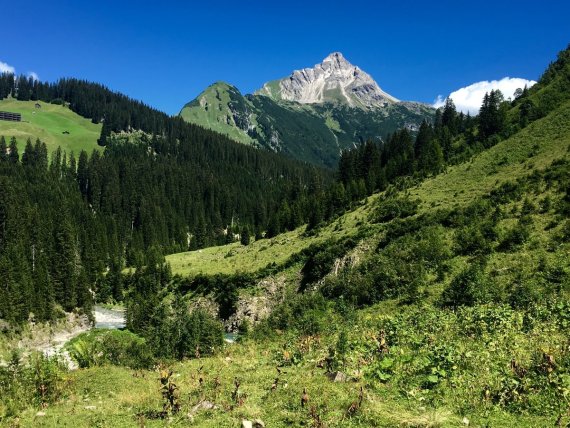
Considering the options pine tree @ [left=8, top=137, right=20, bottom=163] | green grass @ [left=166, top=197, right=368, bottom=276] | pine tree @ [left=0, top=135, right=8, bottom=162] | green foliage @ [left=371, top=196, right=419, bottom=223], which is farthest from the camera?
pine tree @ [left=8, top=137, right=20, bottom=163]

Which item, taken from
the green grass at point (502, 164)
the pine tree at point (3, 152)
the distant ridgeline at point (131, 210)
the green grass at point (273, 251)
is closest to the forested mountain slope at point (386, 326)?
the green grass at point (502, 164)

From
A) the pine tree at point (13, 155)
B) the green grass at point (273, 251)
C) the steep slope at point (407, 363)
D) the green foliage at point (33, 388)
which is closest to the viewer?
the steep slope at point (407, 363)

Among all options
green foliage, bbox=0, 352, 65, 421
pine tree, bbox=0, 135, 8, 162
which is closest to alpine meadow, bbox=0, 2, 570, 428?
green foliage, bbox=0, 352, 65, 421

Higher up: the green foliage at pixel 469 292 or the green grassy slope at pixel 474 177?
the green grassy slope at pixel 474 177

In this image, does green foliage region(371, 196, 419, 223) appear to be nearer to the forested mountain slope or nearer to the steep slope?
the forested mountain slope

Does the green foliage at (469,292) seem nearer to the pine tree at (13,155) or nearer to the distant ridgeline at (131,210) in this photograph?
the distant ridgeline at (131,210)

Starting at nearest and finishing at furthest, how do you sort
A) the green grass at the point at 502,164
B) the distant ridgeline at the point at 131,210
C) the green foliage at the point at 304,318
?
the green foliage at the point at 304,318
the green grass at the point at 502,164
the distant ridgeline at the point at 131,210

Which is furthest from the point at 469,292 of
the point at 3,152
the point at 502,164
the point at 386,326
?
the point at 3,152

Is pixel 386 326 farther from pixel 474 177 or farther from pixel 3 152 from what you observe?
pixel 3 152

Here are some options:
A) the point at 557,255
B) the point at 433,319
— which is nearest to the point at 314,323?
the point at 433,319

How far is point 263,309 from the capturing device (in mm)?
66188

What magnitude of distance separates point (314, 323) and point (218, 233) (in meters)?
147

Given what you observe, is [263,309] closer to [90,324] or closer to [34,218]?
[90,324]

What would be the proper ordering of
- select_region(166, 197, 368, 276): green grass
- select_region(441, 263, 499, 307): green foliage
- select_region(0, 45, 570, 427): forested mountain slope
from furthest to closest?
select_region(166, 197, 368, 276): green grass < select_region(441, 263, 499, 307): green foliage < select_region(0, 45, 570, 427): forested mountain slope
